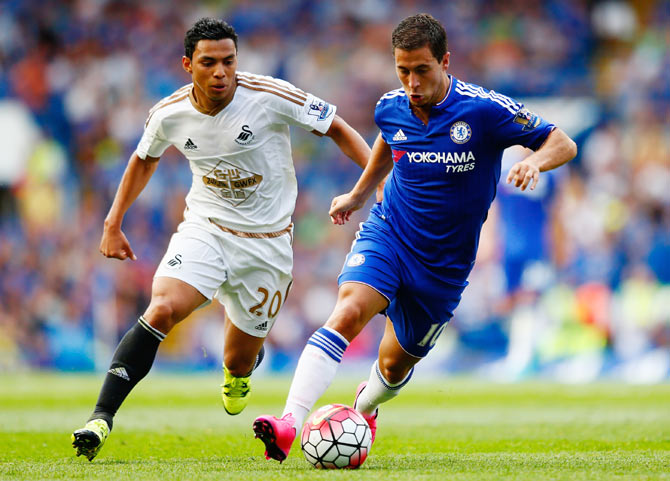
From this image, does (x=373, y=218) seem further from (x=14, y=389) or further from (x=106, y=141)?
(x=106, y=141)

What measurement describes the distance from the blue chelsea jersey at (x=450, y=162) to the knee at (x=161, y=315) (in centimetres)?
144

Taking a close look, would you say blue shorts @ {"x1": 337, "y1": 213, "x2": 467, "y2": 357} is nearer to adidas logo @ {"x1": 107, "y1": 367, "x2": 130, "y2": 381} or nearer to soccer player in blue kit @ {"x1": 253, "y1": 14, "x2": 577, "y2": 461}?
soccer player in blue kit @ {"x1": 253, "y1": 14, "x2": 577, "y2": 461}

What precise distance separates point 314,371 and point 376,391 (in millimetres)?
1243

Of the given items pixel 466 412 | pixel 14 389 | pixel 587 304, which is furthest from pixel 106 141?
pixel 466 412

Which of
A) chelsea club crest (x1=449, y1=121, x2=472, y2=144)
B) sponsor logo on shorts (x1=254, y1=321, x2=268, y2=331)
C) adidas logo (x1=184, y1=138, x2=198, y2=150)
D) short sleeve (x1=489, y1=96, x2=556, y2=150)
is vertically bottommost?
sponsor logo on shorts (x1=254, y1=321, x2=268, y2=331)

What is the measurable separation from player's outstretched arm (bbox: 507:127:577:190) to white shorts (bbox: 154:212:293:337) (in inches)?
81.9

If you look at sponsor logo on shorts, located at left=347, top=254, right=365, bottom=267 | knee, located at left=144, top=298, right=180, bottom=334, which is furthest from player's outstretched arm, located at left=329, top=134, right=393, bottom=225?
knee, located at left=144, top=298, right=180, bottom=334

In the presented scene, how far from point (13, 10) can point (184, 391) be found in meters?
12.5

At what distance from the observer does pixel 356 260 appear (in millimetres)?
6125

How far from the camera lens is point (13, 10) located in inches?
907

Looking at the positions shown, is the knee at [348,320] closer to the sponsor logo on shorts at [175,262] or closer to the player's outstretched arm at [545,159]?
the player's outstretched arm at [545,159]

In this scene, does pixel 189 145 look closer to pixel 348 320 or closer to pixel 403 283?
pixel 403 283

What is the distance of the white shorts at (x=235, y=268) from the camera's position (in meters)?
6.57

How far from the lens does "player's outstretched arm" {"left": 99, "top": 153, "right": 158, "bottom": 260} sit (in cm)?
682
